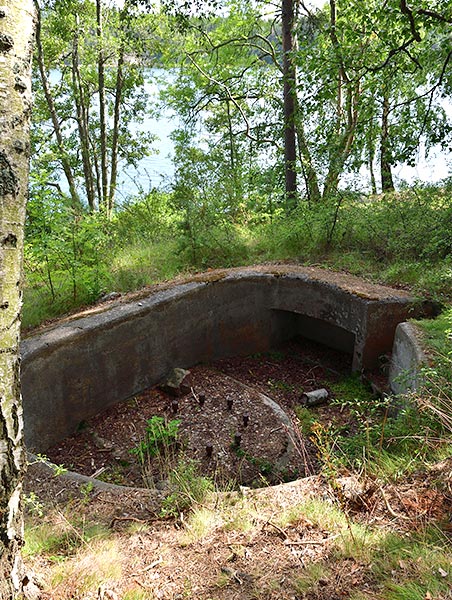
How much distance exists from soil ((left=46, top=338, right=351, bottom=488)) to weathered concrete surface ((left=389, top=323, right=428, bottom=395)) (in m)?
0.90

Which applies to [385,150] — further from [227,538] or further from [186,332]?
[227,538]

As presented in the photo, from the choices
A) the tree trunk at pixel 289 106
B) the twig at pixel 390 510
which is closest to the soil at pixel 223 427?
the twig at pixel 390 510

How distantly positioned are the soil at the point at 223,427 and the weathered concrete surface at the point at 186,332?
0.24 m

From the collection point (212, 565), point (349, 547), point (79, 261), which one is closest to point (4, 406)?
point (212, 565)

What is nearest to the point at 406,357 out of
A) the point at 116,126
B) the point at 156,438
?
the point at 156,438

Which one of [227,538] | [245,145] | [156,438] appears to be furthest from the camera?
[245,145]

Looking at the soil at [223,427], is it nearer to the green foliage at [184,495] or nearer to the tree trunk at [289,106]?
the green foliage at [184,495]

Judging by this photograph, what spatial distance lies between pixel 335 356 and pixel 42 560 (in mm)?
5805

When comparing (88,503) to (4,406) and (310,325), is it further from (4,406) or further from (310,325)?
(310,325)

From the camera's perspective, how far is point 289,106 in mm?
9523

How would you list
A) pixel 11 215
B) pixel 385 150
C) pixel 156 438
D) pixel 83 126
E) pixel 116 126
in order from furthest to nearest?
pixel 83 126 < pixel 116 126 < pixel 385 150 < pixel 156 438 < pixel 11 215

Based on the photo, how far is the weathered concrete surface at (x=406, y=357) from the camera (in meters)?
4.48

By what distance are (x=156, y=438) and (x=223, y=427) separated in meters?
1.00

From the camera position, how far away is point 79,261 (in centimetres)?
642
